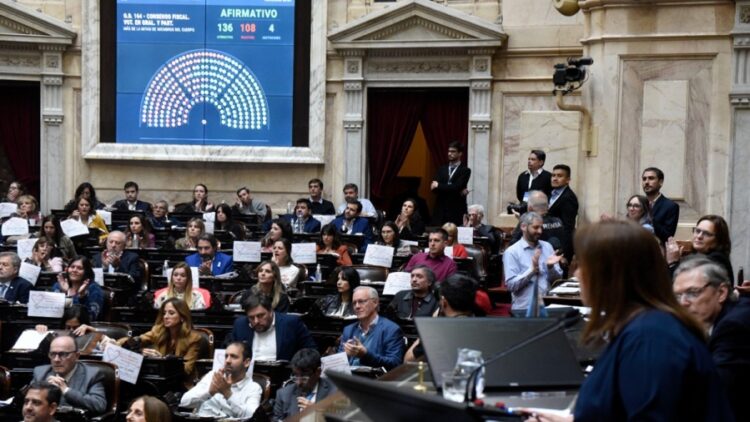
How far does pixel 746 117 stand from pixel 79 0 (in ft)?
33.7

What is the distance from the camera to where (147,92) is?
671 inches

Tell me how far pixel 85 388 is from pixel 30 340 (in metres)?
1.36

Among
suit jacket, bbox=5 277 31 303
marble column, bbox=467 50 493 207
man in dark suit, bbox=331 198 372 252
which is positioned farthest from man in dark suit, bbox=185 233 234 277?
marble column, bbox=467 50 493 207

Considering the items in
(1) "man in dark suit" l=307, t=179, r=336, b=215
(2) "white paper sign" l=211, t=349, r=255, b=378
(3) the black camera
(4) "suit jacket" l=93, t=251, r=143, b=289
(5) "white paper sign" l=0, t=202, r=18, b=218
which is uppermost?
(3) the black camera

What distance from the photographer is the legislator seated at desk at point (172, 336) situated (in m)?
8.52

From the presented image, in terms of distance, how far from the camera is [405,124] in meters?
17.0

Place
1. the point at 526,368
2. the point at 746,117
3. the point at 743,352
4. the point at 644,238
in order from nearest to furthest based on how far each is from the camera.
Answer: the point at 644,238 → the point at 526,368 → the point at 743,352 → the point at 746,117

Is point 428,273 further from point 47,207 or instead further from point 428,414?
point 47,207

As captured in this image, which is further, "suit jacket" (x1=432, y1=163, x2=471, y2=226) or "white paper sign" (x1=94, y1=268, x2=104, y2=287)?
"suit jacket" (x1=432, y1=163, x2=471, y2=226)

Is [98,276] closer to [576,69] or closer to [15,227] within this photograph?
[15,227]

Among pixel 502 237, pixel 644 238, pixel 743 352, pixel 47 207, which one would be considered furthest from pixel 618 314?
pixel 47 207

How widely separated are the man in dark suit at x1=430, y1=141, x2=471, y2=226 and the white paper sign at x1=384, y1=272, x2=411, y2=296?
5.09 meters

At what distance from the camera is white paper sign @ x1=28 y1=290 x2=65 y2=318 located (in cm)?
912

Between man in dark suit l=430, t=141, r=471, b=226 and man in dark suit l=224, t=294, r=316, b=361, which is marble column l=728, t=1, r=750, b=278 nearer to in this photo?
man in dark suit l=430, t=141, r=471, b=226
